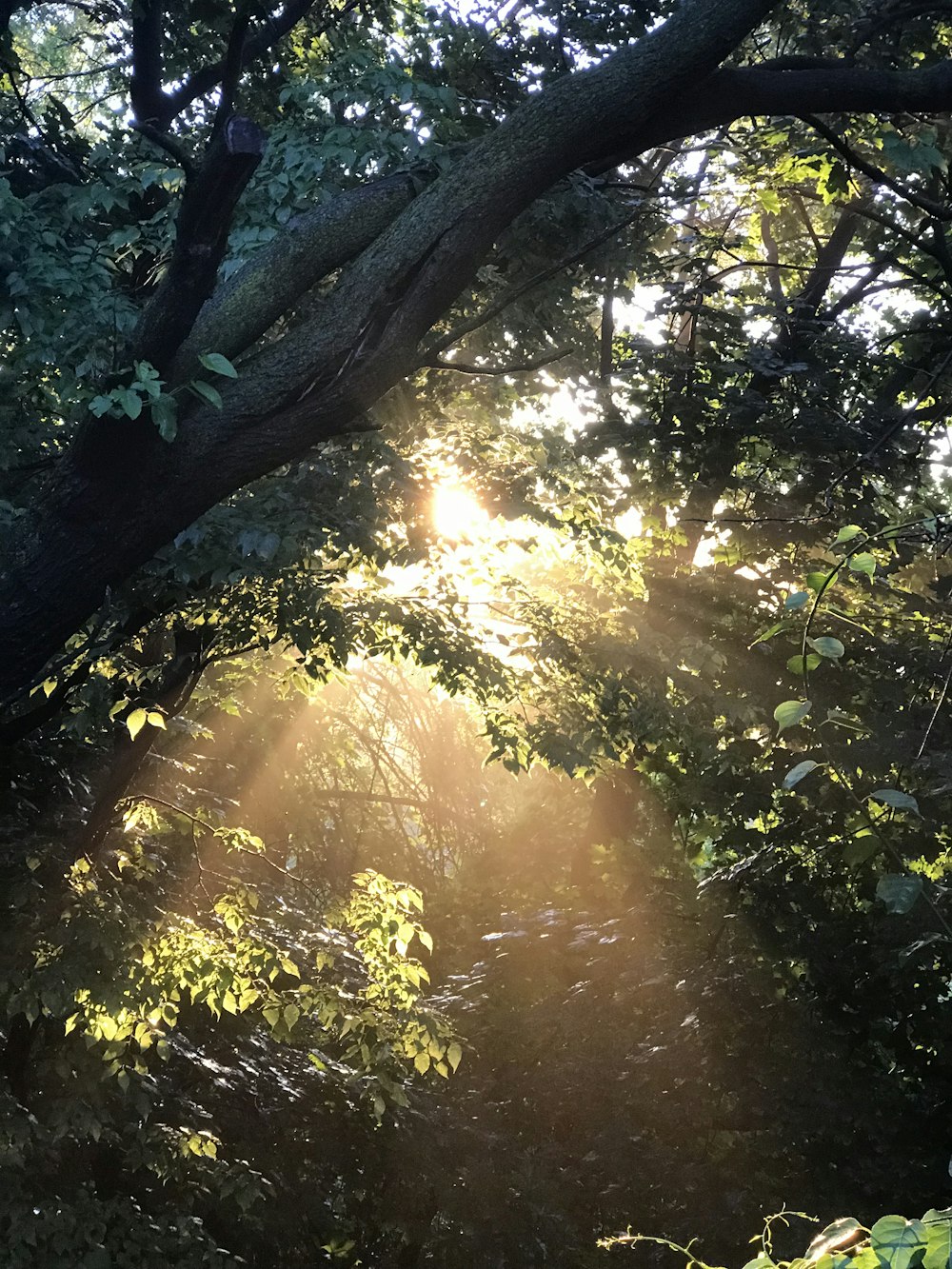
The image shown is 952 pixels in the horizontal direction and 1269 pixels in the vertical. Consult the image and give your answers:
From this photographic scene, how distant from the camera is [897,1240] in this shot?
903 mm

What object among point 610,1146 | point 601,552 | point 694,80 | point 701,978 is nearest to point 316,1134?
point 610,1146

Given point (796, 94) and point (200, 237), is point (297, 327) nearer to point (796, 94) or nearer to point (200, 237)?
point (200, 237)

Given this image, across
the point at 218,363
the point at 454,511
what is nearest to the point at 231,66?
the point at 218,363

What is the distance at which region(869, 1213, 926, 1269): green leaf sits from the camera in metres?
0.88

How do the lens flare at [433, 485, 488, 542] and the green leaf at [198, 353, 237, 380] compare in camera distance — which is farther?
the lens flare at [433, 485, 488, 542]

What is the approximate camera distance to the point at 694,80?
3.15m

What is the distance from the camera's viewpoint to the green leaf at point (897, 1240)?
2.88 ft

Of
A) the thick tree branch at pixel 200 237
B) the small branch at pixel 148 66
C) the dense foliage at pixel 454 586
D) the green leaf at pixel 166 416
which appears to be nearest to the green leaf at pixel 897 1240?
the dense foliage at pixel 454 586

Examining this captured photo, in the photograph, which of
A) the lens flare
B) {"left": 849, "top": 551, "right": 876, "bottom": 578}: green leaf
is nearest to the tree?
{"left": 849, "top": 551, "right": 876, "bottom": 578}: green leaf

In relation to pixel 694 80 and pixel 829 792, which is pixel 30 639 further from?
pixel 829 792

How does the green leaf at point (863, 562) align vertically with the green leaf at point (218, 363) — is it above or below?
below

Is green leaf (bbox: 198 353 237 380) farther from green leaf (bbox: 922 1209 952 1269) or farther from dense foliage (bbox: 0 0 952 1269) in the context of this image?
green leaf (bbox: 922 1209 952 1269)

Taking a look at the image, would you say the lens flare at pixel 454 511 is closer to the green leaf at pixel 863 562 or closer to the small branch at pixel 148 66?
the small branch at pixel 148 66

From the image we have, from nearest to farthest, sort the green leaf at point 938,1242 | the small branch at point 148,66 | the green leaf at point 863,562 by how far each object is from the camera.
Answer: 1. the green leaf at point 938,1242
2. the green leaf at point 863,562
3. the small branch at point 148,66
